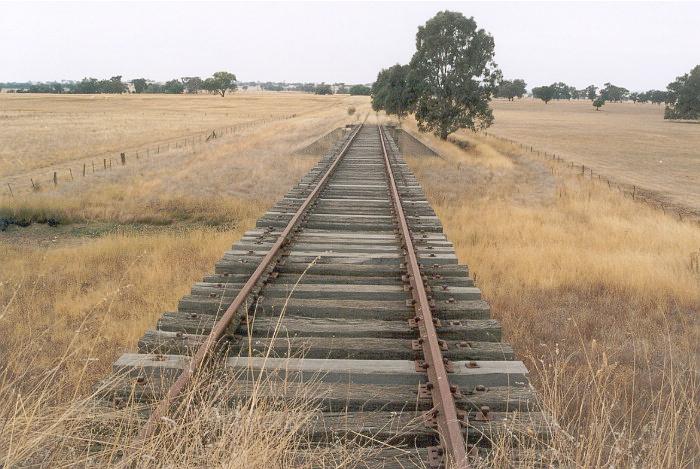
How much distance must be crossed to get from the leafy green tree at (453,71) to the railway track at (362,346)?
940 inches

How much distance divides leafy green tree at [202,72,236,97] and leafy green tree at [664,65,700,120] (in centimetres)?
12846

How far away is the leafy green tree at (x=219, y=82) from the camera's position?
572ft

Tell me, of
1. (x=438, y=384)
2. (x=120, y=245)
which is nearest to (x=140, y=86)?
(x=120, y=245)

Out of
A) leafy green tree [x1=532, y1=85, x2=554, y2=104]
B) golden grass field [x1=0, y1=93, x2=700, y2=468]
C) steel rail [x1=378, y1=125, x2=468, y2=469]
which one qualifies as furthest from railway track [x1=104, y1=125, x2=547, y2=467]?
leafy green tree [x1=532, y1=85, x2=554, y2=104]

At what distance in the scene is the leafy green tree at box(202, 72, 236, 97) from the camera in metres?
174

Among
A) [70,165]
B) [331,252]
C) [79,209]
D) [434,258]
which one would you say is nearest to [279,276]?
[331,252]

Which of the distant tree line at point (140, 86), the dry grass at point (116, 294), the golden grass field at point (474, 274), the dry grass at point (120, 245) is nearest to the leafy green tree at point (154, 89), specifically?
the distant tree line at point (140, 86)

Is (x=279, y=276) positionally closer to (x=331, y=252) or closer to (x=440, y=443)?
(x=331, y=252)

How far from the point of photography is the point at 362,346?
14.0 feet

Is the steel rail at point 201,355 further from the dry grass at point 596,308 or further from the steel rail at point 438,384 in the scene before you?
the dry grass at point 596,308

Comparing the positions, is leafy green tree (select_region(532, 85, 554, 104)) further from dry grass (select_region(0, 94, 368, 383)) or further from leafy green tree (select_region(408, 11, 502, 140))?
dry grass (select_region(0, 94, 368, 383))

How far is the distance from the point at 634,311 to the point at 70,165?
2839cm

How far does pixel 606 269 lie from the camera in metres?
7.95

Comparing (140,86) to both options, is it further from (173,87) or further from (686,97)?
(686,97)
